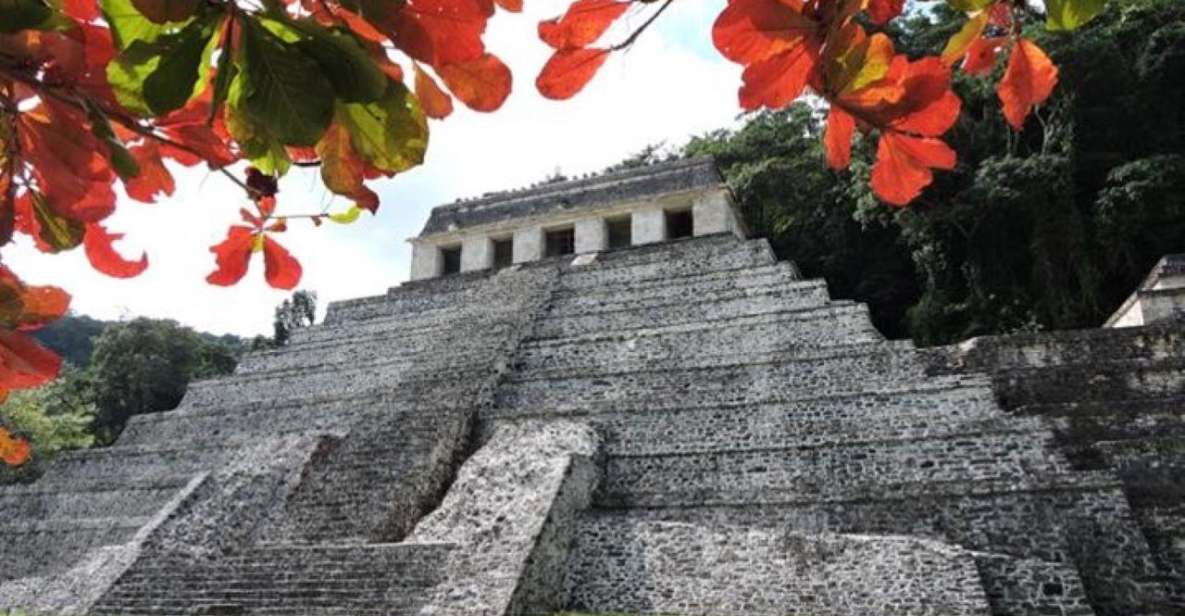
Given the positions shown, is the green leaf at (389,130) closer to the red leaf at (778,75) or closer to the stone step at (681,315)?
the red leaf at (778,75)

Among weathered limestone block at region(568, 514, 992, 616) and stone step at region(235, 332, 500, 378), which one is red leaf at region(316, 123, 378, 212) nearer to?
weathered limestone block at region(568, 514, 992, 616)

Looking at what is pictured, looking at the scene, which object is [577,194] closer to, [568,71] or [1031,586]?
[1031,586]

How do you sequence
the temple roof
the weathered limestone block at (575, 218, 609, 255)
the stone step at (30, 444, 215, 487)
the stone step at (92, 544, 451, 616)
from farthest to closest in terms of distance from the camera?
the temple roof
the weathered limestone block at (575, 218, 609, 255)
the stone step at (30, 444, 215, 487)
the stone step at (92, 544, 451, 616)

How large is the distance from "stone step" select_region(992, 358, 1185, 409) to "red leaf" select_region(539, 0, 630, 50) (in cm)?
1151

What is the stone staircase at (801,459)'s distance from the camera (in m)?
7.88

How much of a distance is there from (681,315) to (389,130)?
1365 centimetres

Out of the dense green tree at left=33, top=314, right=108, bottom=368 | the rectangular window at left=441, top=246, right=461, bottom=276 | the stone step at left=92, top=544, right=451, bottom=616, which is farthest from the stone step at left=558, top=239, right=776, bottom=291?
the dense green tree at left=33, top=314, right=108, bottom=368

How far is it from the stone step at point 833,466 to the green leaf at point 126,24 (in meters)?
9.00

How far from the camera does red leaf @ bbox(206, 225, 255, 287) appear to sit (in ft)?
4.65

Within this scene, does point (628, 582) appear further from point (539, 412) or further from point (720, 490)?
point (539, 412)

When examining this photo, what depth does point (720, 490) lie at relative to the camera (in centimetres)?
960

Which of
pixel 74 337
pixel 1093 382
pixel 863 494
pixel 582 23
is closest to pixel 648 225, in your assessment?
pixel 1093 382

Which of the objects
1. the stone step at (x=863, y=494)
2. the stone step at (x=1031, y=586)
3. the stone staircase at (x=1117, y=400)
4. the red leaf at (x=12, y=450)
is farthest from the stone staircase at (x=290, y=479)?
the stone staircase at (x=1117, y=400)

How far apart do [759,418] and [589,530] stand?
9.26 ft
